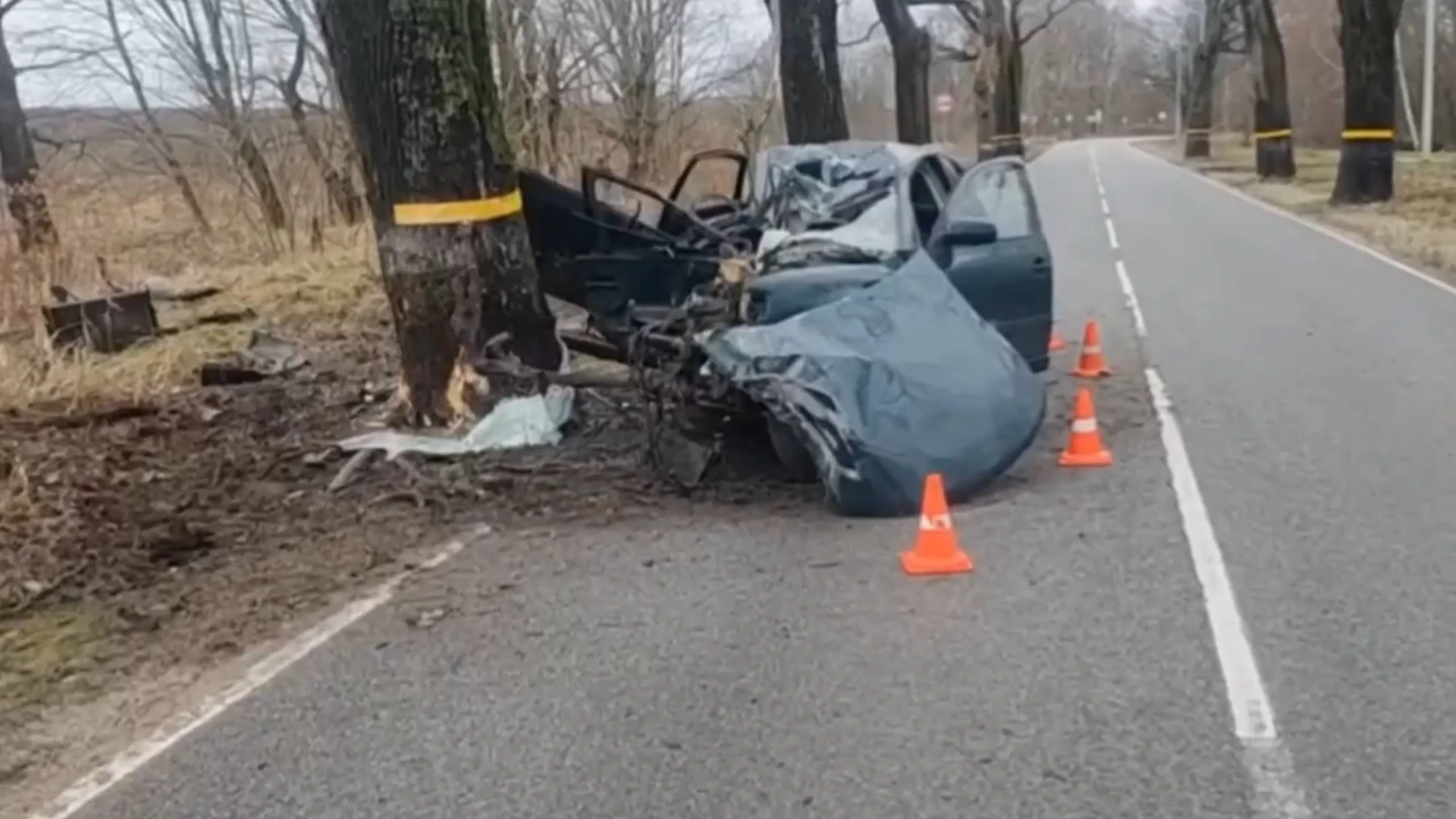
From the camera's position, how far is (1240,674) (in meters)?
5.05

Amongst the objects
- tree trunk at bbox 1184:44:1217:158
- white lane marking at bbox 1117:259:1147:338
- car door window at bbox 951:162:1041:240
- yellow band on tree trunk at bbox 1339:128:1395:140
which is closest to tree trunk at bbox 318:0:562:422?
car door window at bbox 951:162:1041:240

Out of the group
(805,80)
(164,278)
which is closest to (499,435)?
(164,278)

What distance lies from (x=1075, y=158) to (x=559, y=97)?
1511 inches

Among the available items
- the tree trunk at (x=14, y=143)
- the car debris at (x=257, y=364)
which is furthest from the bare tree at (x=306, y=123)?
the car debris at (x=257, y=364)

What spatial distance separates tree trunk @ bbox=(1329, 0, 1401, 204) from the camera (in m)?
25.8

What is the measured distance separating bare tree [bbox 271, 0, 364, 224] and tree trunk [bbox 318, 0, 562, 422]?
1503 cm

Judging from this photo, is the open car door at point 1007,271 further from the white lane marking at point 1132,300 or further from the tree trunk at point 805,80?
the tree trunk at point 805,80

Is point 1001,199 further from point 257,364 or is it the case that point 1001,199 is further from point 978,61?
point 978,61

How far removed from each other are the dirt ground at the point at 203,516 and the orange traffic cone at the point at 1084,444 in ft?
4.96

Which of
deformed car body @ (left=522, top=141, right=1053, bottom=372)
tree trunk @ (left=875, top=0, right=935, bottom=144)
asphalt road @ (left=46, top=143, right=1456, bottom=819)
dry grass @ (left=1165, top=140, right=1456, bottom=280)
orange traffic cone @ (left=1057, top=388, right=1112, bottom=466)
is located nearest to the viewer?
asphalt road @ (left=46, top=143, right=1456, bottom=819)

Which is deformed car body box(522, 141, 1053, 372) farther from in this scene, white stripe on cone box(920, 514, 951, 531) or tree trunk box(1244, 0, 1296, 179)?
tree trunk box(1244, 0, 1296, 179)

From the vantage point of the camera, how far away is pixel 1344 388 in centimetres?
997

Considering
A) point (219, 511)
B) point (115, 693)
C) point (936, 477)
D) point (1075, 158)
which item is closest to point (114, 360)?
point (219, 511)

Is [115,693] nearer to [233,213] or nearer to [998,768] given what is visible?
[998,768]
